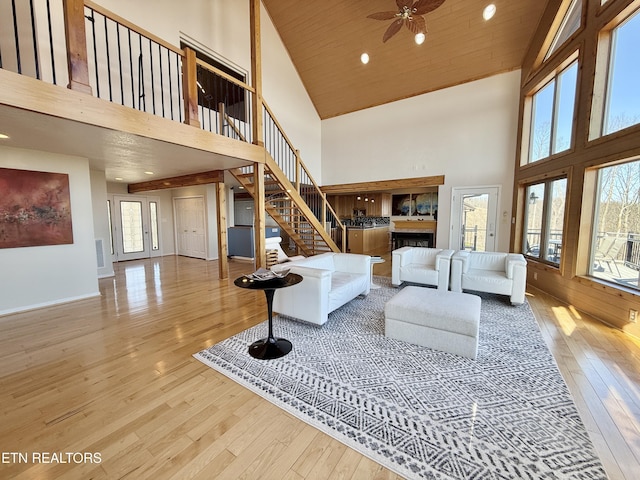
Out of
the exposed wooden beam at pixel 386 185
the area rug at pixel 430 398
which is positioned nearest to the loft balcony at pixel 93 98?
the area rug at pixel 430 398

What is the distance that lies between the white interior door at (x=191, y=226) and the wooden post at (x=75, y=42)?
5395mm

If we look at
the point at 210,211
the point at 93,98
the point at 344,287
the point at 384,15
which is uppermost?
the point at 384,15

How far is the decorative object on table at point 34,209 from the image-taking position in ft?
11.7

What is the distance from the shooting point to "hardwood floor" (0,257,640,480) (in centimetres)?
143

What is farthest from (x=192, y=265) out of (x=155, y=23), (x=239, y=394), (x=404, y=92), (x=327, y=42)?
(x=404, y=92)

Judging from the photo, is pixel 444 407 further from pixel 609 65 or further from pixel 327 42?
pixel 327 42

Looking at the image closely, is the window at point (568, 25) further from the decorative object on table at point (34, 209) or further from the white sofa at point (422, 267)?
the decorative object on table at point (34, 209)

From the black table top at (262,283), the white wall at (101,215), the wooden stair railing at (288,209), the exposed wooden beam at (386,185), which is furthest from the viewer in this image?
the exposed wooden beam at (386,185)

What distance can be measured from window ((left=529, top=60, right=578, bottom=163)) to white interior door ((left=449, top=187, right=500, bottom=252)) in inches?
42.9

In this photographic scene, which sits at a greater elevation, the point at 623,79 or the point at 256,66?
the point at 256,66

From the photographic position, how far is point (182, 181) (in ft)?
19.0

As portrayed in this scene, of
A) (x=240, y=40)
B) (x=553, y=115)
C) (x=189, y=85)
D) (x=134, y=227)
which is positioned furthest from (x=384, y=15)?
(x=134, y=227)

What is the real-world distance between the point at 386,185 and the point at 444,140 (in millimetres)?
1686

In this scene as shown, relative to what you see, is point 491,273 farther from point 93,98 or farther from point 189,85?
point 93,98
